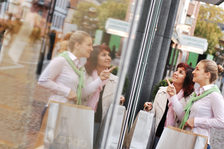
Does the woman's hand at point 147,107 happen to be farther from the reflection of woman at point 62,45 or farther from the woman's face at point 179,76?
the reflection of woman at point 62,45

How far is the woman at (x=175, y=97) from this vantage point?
3.71 m

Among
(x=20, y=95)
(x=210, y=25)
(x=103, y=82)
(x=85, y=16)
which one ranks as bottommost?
(x=20, y=95)

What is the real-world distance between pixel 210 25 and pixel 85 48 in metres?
2.59

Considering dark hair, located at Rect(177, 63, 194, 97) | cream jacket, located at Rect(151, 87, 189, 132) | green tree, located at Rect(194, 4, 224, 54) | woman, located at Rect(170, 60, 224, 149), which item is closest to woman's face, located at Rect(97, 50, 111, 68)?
woman, located at Rect(170, 60, 224, 149)

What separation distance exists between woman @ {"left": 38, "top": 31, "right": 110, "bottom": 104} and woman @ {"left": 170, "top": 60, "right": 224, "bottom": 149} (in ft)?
5.37

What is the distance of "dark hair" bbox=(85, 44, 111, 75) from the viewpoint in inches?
78.1

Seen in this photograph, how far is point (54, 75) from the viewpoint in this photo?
6.32 ft

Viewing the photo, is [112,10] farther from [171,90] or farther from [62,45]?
[171,90]

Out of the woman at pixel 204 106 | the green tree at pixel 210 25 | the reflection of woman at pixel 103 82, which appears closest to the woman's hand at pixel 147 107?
the woman at pixel 204 106

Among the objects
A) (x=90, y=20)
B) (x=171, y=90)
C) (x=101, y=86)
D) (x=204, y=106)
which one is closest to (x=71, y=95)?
(x=101, y=86)

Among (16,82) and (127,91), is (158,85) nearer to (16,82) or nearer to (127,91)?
(127,91)

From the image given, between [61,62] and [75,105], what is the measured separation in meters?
0.24

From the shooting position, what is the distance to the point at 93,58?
2.00 metres

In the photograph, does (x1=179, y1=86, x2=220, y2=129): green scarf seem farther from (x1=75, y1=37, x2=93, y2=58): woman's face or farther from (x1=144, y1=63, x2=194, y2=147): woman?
(x1=75, y1=37, x2=93, y2=58): woman's face
